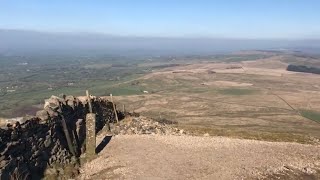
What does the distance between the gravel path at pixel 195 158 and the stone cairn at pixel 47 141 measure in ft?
5.89

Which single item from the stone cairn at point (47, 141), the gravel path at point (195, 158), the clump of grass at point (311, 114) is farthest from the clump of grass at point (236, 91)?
the stone cairn at point (47, 141)

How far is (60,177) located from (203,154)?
9.38m

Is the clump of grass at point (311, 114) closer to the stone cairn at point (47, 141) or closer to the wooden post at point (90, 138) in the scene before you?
the wooden post at point (90, 138)

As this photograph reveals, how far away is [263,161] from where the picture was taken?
2670 cm

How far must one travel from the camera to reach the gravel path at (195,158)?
24.6 m

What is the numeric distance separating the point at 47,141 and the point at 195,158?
9.43m

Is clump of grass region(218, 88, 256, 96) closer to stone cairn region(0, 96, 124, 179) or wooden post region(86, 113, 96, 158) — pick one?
stone cairn region(0, 96, 124, 179)

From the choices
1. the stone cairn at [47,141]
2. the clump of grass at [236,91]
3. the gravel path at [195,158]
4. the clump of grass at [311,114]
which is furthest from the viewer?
the clump of grass at [236,91]

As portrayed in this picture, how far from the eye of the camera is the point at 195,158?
27.1 meters

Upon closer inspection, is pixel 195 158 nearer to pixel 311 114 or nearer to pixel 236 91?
pixel 311 114

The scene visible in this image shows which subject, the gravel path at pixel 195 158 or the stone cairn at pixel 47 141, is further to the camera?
the gravel path at pixel 195 158

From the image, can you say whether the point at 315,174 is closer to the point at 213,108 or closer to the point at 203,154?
the point at 203,154

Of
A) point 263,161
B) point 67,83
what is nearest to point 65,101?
point 263,161

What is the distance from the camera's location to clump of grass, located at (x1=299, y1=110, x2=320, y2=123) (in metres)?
98.1
